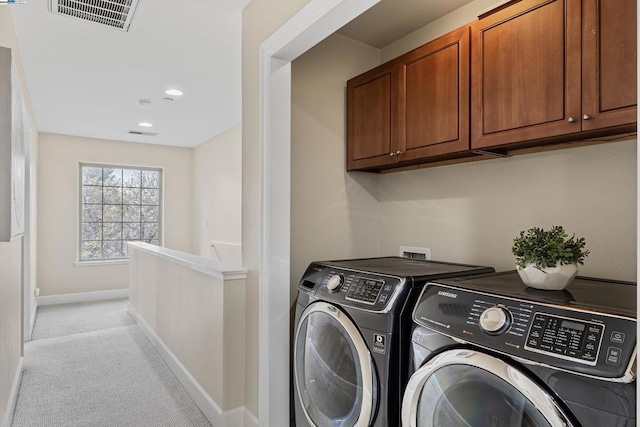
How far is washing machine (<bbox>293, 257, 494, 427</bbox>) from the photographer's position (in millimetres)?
1487

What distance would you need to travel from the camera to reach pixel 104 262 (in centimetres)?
598

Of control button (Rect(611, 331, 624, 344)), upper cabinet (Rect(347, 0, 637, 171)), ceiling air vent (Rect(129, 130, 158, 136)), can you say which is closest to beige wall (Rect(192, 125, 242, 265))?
ceiling air vent (Rect(129, 130, 158, 136))

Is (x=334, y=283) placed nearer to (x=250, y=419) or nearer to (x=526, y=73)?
(x=250, y=419)

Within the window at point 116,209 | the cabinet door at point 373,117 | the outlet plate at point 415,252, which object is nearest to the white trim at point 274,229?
the cabinet door at point 373,117

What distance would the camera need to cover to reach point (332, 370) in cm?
175

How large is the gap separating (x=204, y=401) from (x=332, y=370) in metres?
1.11

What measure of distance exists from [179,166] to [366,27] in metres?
5.05

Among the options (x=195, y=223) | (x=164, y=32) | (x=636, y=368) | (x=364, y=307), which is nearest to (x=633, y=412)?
(x=636, y=368)

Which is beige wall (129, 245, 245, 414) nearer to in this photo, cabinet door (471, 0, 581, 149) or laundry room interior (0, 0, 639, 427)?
laundry room interior (0, 0, 639, 427)

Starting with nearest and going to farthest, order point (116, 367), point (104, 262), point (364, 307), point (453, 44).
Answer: point (364, 307), point (453, 44), point (116, 367), point (104, 262)

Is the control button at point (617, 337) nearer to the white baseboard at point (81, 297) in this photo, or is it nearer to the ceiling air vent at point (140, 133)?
the ceiling air vent at point (140, 133)

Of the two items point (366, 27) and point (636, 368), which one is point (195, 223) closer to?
point (366, 27)

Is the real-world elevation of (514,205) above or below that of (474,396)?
above

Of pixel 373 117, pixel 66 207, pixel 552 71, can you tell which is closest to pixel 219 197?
pixel 66 207
